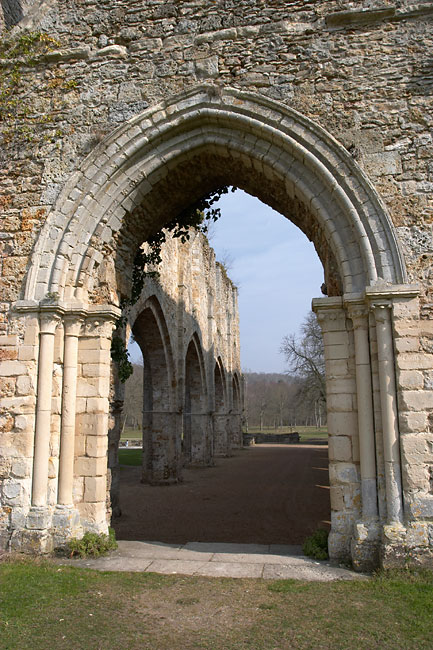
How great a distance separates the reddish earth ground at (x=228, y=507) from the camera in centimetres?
691

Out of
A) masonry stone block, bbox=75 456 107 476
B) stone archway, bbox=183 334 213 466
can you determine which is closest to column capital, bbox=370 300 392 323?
masonry stone block, bbox=75 456 107 476

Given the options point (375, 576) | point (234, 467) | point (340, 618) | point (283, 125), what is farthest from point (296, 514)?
point (234, 467)

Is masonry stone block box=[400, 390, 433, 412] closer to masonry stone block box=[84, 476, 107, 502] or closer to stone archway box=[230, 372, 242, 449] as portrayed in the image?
masonry stone block box=[84, 476, 107, 502]

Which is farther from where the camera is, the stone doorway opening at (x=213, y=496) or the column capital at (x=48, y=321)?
the stone doorway opening at (x=213, y=496)

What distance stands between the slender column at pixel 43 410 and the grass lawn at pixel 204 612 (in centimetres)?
78

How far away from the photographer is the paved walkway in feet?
14.7

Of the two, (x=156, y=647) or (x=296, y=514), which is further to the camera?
(x=296, y=514)

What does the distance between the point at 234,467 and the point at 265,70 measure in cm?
1331

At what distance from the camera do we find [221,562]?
15.9 ft

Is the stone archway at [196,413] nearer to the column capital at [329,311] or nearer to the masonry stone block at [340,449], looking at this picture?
the column capital at [329,311]

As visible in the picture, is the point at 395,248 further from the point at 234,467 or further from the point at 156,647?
the point at 234,467

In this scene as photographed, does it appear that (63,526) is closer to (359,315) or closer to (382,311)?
(359,315)

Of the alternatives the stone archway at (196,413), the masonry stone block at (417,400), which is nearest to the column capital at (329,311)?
the masonry stone block at (417,400)

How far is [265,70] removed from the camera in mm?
5516
